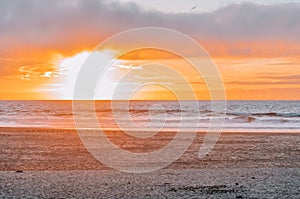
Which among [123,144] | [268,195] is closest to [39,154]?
[123,144]

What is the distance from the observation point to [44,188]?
12.2 m

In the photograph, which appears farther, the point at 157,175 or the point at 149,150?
the point at 149,150

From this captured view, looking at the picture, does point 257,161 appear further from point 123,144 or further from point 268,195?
point 123,144

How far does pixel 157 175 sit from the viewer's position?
14602 millimetres

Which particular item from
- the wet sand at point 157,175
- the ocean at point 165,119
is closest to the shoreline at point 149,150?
the wet sand at point 157,175

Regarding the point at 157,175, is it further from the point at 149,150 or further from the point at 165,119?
the point at 165,119

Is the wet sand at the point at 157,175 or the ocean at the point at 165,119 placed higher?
the ocean at the point at 165,119

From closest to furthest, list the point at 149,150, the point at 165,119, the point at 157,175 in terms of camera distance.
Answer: the point at 157,175, the point at 149,150, the point at 165,119

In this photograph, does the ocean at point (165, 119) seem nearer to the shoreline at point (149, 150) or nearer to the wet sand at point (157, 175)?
the shoreline at point (149, 150)

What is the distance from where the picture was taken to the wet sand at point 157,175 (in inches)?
464

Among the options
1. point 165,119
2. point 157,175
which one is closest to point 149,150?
point 157,175

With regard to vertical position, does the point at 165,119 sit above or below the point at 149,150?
above

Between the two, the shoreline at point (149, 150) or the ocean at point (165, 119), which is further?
the ocean at point (165, 119)

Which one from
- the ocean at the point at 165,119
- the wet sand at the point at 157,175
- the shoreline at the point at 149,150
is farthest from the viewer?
the ocean at the point at 165,119
